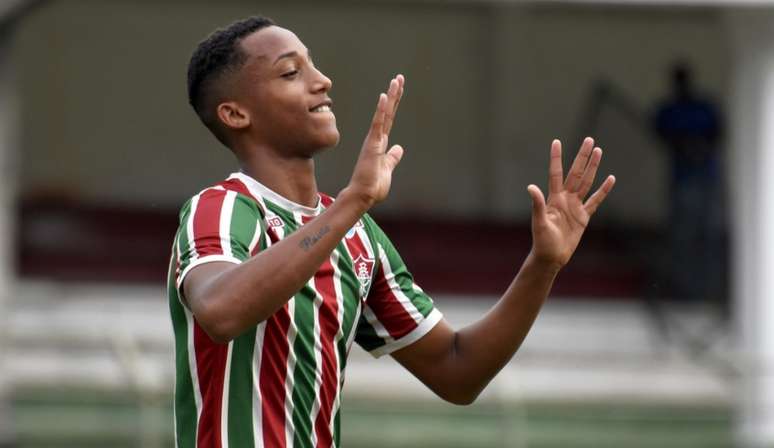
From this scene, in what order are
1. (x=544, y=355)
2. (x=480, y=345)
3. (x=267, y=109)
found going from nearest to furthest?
(x=267, y=109) → (x=480, y=345) → (x=544, y=355)

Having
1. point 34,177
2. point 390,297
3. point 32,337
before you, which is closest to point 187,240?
point 390,297

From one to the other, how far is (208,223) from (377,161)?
417 millimetres

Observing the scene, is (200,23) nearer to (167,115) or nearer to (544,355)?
(167,115)

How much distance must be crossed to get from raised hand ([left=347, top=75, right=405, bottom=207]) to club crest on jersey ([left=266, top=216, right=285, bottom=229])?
35 cm

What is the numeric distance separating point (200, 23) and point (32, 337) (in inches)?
193

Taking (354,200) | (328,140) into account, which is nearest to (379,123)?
(354,200)

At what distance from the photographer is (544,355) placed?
1240 cm

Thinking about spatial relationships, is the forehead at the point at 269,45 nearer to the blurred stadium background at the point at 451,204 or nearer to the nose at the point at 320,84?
the nose at the point at 320,84

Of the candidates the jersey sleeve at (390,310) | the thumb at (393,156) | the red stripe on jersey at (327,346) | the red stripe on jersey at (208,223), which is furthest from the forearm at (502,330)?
the red stripe on jersey at (208,223)

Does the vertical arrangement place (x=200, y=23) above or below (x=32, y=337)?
above

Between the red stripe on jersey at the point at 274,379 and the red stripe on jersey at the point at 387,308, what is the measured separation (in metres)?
0.42

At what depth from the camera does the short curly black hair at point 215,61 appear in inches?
155

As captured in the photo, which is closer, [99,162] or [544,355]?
[544,355]

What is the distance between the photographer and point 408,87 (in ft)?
51.5
